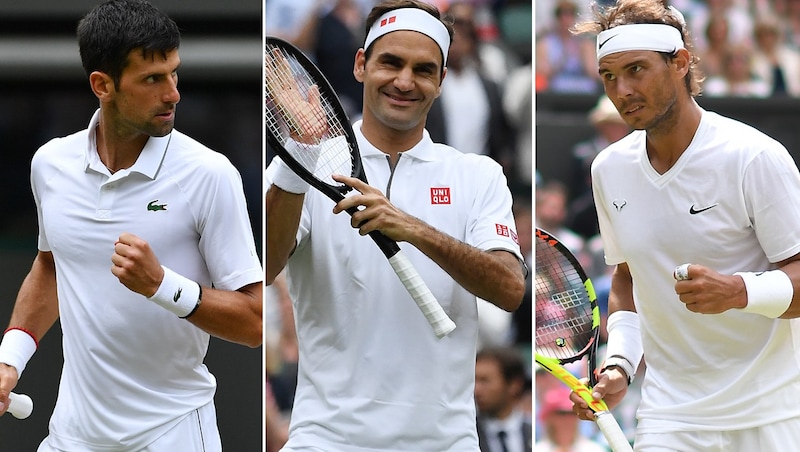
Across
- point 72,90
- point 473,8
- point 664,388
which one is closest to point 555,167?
point 473,8

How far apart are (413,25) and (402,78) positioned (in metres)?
0.17

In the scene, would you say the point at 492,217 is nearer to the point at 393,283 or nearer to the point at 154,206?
the point at 393,283

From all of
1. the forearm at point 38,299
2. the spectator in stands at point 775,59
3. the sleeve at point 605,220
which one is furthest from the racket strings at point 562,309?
the spectator in stands at point 775,59

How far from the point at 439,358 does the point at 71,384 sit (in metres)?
0.92

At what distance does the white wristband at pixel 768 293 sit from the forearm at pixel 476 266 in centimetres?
53

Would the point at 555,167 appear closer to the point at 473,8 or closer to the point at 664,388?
the point at 473,8

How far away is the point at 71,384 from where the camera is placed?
319 centimetres

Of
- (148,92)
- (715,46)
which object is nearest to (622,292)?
(148,92)

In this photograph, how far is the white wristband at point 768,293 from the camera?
9.51 feet

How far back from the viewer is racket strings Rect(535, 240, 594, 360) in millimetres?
3396

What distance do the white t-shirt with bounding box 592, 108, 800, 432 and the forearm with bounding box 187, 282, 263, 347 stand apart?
939mm

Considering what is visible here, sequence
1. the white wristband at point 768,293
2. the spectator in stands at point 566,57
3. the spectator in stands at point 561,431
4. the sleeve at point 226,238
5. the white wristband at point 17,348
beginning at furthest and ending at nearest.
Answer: the spectator in stands at point 566,57, the spectator in stands at point 561,431, the white wristband at point 17,348, the sleeve at point 226,238, the white wristband at point 768,293

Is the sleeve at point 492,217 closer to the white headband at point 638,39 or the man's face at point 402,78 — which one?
the man's face at point 402,78

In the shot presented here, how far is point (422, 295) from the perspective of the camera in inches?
115
